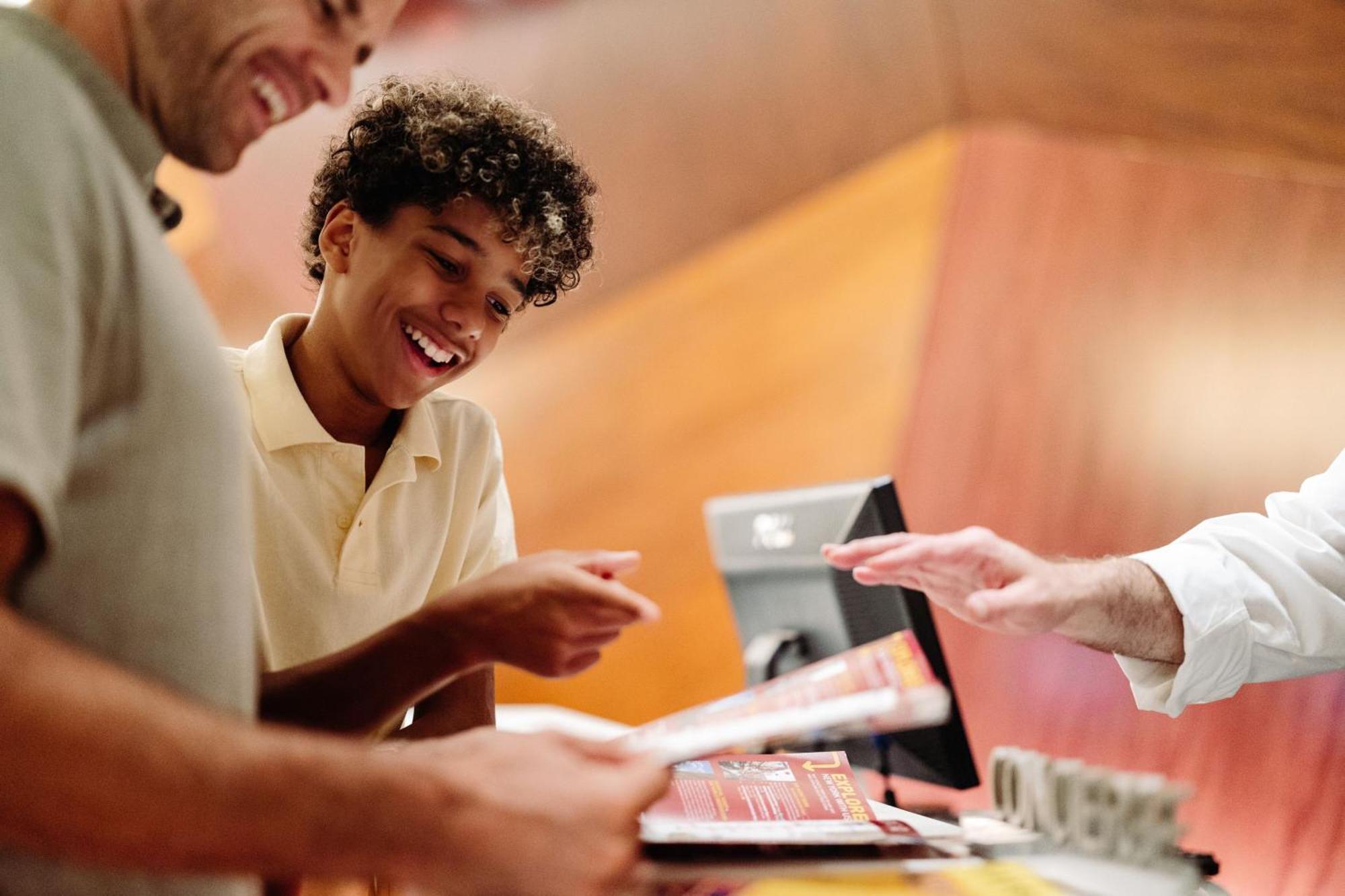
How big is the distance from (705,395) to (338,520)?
1.95 meters

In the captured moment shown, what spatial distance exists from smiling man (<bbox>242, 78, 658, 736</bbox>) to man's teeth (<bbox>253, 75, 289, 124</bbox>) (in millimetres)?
410

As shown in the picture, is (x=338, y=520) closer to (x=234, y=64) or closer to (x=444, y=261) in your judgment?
(x=444, y=261)

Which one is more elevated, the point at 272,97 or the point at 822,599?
the point at 272,97

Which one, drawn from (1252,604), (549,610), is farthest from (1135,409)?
(549,610)

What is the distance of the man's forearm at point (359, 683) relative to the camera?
91cm

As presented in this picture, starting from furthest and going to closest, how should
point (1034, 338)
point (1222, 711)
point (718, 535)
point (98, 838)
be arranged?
1. point (1034, 338)
2. point (1222, 711)
3. point (718, 535)
4. point (98, 838)

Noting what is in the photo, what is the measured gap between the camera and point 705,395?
9.79 feet

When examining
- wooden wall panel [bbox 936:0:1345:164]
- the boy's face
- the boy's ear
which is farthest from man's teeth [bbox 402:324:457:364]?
wooden wall panel [bbox 936:0:1345:164]

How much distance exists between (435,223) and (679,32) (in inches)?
74.9

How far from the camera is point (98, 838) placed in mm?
466

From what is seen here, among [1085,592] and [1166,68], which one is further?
[1166,68]

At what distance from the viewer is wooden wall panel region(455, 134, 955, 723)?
277 cm

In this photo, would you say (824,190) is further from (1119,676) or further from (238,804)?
(238,804)

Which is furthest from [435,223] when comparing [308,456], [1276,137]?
[1276,137]
